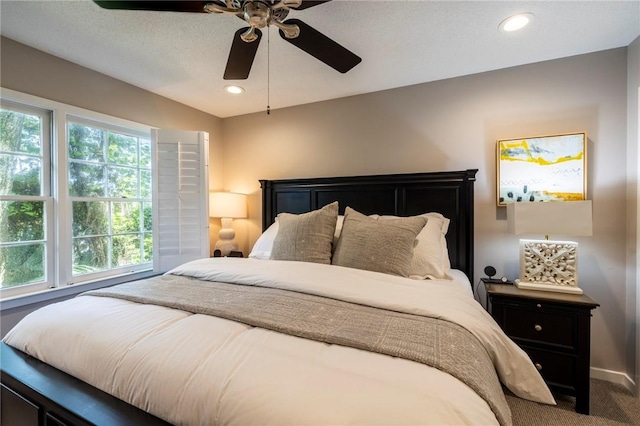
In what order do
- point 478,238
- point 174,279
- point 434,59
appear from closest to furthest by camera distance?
point 174,279
point 434,59
point 478,238

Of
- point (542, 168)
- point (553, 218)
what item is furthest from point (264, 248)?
point (542, 168)

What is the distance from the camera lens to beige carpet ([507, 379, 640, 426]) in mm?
1656

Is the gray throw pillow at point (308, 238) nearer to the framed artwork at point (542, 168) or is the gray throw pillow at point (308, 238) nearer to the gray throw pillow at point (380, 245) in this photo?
the gray throw pillow at point (380, 245)

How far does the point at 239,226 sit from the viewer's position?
3.50 meters

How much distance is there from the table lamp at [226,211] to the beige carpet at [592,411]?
9.22 ft

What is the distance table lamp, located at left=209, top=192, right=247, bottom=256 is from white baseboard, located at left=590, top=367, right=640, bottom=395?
10.9 ft

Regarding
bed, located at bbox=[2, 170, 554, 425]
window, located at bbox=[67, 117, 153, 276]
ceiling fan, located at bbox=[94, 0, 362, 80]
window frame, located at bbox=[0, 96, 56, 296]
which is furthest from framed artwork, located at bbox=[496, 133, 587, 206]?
window frame, located at bbox=[0, 96, 56, 296]

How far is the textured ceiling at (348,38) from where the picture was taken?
5.39 feet

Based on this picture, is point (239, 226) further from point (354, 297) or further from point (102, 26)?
point (354, 297)

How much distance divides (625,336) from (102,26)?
411 cm

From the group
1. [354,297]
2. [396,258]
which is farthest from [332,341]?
[396,258]

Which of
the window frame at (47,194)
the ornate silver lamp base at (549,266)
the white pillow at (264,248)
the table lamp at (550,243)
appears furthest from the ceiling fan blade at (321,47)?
the window frame at (47,194)

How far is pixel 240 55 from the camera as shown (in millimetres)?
1637

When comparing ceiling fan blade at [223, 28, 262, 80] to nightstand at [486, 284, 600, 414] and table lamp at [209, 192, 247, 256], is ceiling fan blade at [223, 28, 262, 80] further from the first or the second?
nightstand at [486, 284, 600, 414]
